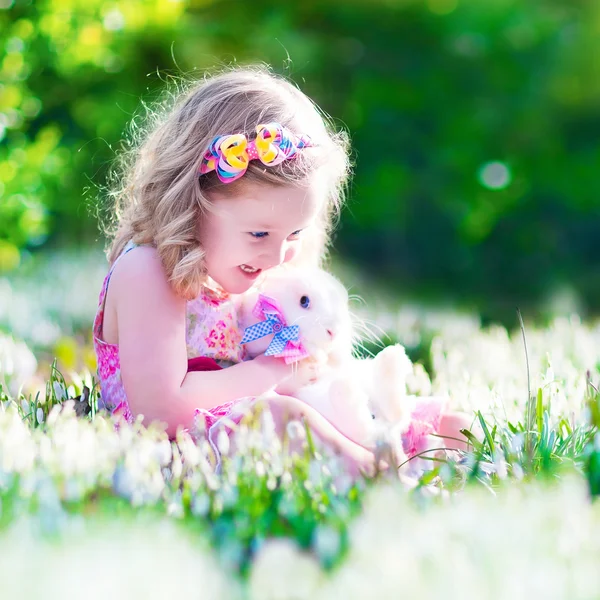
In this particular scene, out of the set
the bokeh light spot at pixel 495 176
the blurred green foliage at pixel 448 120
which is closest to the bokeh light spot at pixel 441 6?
the blurred green foliage at pixel 448 120

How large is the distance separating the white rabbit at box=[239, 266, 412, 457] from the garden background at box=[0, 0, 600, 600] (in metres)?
0.28

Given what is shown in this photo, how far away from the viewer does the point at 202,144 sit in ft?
10.3

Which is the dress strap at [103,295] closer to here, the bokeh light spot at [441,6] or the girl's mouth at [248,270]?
the girl's mouth at [248,270]

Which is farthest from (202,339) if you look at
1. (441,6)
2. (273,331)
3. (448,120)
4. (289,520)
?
(441,6)

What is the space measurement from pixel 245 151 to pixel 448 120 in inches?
515

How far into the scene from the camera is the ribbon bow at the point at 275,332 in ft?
9.94

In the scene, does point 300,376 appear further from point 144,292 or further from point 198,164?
point 198,164

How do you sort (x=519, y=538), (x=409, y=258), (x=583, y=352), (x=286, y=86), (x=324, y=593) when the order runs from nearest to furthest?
1. (x=324, y=593)
2. (x=519, y=538)
3. (x=286, y=86)
4. (x=583, y=352)
5. (x=409, y=258)

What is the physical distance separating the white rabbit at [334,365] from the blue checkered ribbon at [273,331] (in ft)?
0.11

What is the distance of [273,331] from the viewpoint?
3.15 meters

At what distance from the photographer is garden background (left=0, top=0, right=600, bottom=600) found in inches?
64.6

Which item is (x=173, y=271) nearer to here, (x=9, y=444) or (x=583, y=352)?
(x=9, y=444)

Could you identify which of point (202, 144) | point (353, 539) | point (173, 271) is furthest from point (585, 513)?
point (202, 144)

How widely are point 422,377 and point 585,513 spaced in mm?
2182
